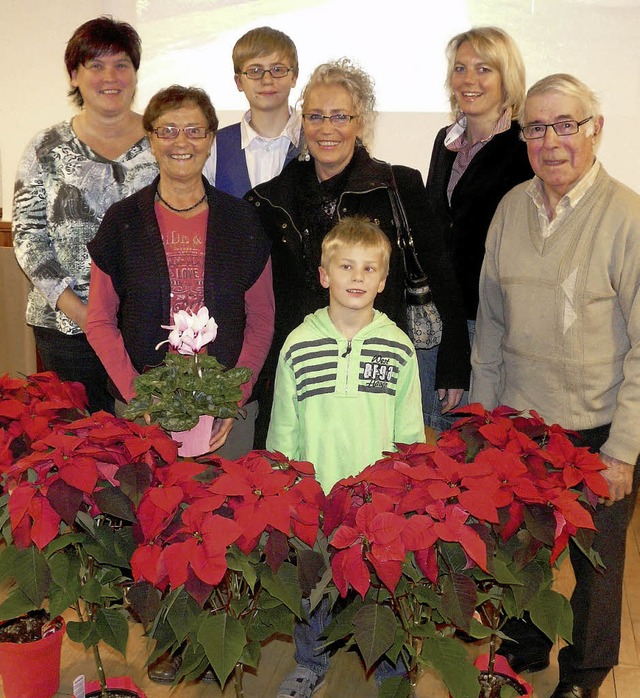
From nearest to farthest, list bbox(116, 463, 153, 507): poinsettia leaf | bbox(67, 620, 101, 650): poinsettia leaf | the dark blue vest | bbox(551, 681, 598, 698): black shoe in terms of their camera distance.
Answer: bbox(116, 463, 153, 507): poinsettia leaf → bbox(67, 620, 101, 650): poinsettia leaf → bbox(551, 681, 598, 698): black shoe → the dark blue vest

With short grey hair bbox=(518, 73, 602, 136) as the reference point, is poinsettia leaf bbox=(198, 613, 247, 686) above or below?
below

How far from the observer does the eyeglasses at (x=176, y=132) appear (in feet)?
7.28

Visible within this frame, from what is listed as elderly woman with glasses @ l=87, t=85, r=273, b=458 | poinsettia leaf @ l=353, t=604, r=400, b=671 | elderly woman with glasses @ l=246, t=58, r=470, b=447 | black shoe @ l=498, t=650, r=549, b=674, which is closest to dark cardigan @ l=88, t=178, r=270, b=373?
elderly woman with glasses @ l=87, t=85, r=273, b=458

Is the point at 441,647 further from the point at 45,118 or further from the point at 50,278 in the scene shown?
the point at 45,118

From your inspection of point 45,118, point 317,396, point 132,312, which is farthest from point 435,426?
point 45,118

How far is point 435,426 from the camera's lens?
2.74 meters

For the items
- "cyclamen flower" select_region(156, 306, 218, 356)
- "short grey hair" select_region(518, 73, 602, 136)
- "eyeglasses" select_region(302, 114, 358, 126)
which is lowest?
"cyclamen flower" select_region(156, 306, 218, 356)

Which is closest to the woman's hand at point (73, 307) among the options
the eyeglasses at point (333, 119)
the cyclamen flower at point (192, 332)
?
the cyclamen flower at point (192, 332)

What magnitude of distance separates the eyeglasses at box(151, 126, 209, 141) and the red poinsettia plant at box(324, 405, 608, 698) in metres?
1.09

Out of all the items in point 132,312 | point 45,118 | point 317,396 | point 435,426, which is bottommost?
point 435,426

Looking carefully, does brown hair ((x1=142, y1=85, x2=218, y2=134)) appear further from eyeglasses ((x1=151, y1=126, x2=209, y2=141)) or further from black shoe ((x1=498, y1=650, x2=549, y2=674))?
black shoe ((x1=498, y1=650, x2=549, y2=674))

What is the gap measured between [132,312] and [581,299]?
1204mm

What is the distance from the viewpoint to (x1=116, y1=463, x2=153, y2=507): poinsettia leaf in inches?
61.7

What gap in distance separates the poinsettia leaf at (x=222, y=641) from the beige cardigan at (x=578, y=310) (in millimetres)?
1052
